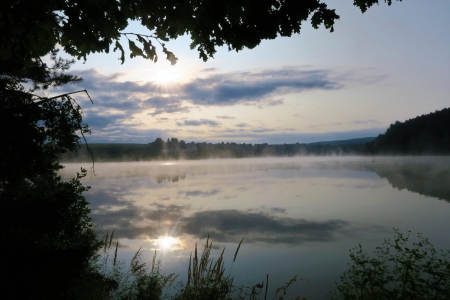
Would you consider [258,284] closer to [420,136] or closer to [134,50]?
[134,50]

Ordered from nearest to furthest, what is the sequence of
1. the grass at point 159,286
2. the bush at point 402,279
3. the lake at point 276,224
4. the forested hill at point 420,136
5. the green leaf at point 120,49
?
the green leaf at point 120,49
the bush at point 402,279
the grass at point 159,286
the lake at point 276,224
the forested hill at point 420,136

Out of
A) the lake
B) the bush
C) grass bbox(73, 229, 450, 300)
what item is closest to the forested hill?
the lake

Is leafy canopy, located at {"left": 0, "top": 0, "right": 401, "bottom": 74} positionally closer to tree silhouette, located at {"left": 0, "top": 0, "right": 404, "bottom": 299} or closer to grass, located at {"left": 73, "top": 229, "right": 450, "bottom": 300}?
tree silhouette, located at {"left": 0, "top": 0, "right": 404, "bottom": 299}

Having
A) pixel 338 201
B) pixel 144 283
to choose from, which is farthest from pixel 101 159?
pixel 144 283

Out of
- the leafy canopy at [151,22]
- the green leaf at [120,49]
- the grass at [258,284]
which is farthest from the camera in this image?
the grass at [258,284]

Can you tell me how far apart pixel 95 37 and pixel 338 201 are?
2778cm

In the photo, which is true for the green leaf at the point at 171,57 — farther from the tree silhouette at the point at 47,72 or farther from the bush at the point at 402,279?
the bush at the point at 402,279

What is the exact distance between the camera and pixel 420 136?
340 feet

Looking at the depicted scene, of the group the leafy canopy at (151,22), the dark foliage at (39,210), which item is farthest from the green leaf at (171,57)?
the dark foliage at (39,210)

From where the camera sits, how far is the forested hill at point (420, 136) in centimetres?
9562

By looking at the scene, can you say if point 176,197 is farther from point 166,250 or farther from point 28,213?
point 28,213

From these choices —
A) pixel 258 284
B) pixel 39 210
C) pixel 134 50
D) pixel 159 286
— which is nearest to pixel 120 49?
pixel 134 50

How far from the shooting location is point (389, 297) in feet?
19.7

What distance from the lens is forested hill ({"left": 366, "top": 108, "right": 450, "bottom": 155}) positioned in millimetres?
95625
